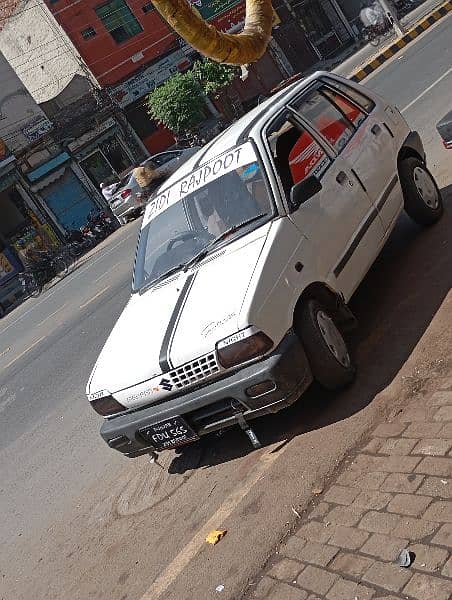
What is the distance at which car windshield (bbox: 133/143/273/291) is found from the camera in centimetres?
509

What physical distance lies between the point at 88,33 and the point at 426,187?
2851 centimetres

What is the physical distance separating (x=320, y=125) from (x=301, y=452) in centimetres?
292

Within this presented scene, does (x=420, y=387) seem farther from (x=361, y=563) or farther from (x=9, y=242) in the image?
(x=9, y=242)

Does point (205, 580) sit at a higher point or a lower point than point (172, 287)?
lower

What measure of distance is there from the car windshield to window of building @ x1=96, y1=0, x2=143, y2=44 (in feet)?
94.3

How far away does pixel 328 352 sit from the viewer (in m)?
4.54

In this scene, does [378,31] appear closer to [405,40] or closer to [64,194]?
[405,40]

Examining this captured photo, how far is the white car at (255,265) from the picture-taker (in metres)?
4.30

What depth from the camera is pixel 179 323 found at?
4.57 meters

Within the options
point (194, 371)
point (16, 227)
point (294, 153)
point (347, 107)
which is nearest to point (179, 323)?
point (194, 371)

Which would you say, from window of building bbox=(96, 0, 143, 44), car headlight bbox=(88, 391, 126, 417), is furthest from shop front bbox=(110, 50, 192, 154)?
car headlight bbox=(88, 391, 126, 417)

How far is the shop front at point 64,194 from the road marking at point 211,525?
26181 mm

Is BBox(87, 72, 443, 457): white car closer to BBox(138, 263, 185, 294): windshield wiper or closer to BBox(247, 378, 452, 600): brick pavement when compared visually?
BBox(138, 263, 185, 294): windshield wiper

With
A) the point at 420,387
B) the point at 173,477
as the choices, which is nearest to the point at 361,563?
the point at 420,387
